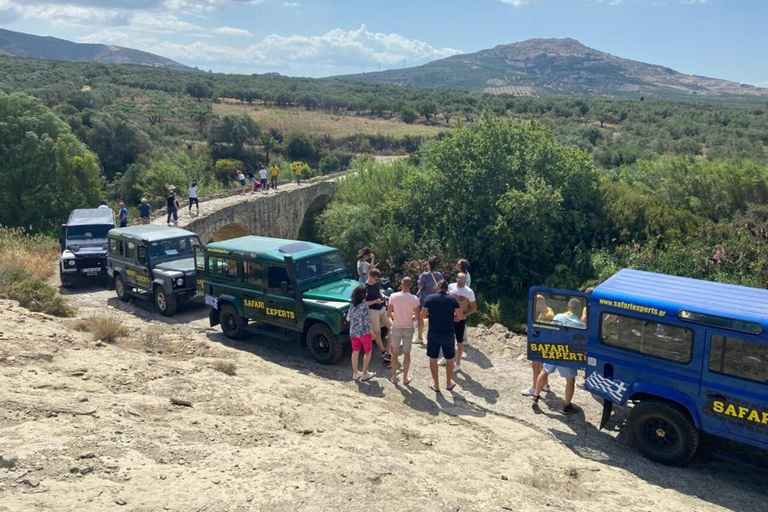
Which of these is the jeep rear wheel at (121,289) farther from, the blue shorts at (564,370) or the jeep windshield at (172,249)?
the blue shorts at (564,370)

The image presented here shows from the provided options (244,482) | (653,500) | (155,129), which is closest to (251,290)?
(244,482)

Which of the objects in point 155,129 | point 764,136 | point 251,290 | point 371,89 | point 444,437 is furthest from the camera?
point 371,89

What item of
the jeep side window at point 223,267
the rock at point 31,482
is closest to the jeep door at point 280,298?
the jeep side window at point 223,267

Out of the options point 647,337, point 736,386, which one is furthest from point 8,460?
point 736,386

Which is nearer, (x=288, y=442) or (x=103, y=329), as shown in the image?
(x=288, y=442)

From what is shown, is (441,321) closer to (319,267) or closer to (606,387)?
(606,387)

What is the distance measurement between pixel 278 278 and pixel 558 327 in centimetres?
527

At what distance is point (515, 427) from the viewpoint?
8617 mm

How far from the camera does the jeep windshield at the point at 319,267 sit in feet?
36.7

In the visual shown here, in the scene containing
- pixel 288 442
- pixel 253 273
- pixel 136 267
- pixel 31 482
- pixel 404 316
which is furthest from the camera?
pixel 136 267

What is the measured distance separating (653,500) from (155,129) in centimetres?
5181

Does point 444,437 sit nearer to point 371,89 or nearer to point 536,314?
point 536,314

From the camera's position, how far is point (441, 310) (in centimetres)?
916

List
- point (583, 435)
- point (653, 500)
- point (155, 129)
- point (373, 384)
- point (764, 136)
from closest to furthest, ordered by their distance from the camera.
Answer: point (653, 500) → point (583, 435) → point (373, 384) → point (764, 136) → point (155, 129)
